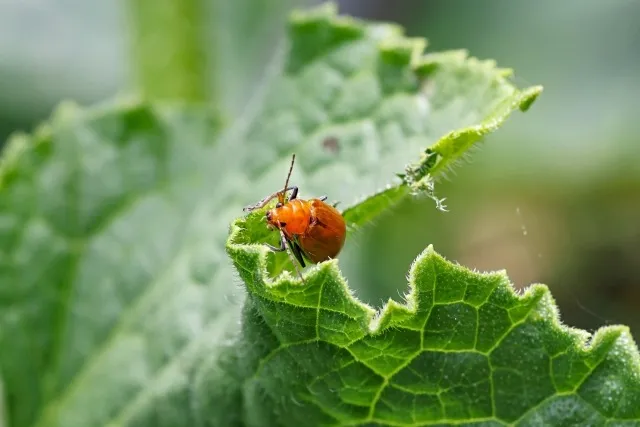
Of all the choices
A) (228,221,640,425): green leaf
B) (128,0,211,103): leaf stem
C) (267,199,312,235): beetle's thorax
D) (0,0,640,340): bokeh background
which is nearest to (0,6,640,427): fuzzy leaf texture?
(228,221,640,425): green leaf

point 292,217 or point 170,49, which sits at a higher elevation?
point 170,49

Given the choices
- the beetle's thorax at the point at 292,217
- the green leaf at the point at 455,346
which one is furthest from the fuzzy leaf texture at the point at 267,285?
the beetle's thorax at the point at 292,217

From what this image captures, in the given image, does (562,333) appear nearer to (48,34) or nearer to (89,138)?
(89,138)

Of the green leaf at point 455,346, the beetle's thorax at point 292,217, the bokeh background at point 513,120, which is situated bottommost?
the green leaf at point 455,346

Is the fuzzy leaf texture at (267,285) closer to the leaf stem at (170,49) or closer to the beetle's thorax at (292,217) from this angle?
the beetle's thorax at (292,217)

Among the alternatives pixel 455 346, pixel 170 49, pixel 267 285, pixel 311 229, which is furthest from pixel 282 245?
pixel 170 49

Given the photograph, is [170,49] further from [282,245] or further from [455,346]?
[455,346]

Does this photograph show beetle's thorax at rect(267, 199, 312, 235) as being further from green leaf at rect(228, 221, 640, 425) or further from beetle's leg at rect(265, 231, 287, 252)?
green leaf at rect(228, 221, 640, 425)
